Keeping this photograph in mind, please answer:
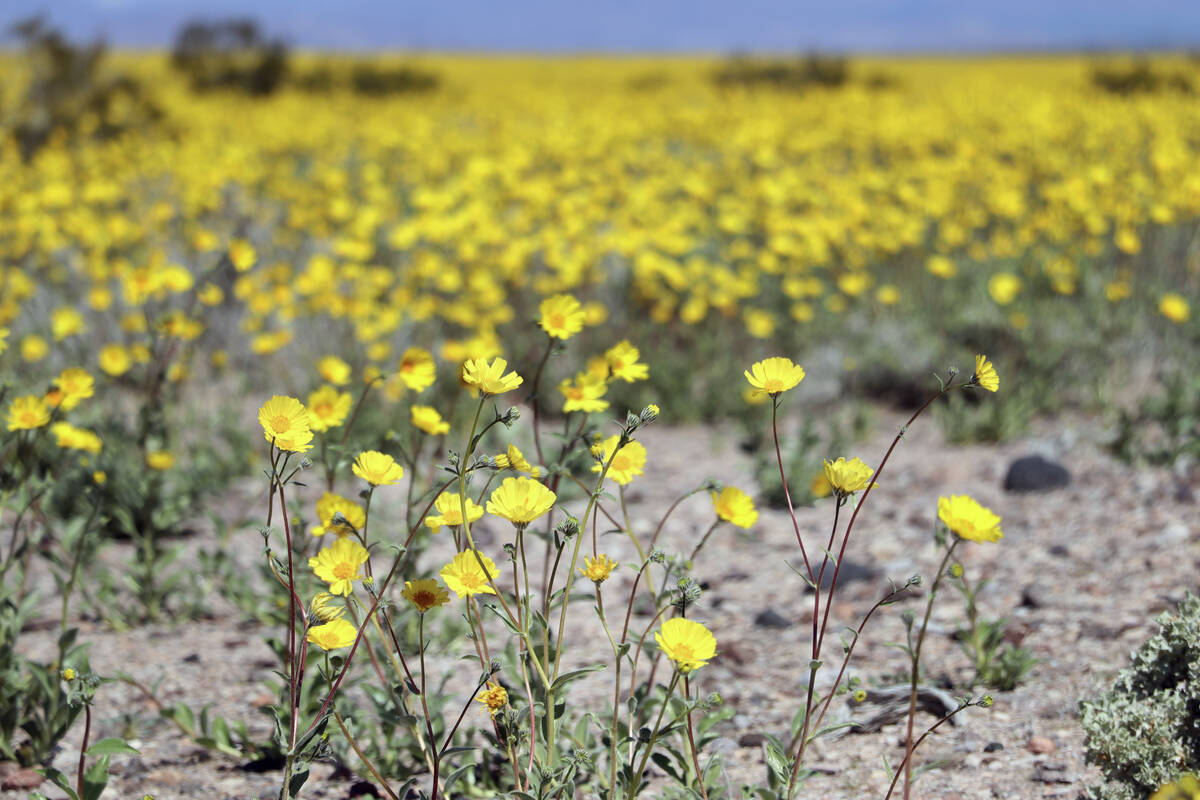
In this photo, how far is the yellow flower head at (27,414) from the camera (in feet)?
7.90

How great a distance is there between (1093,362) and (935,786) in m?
3.71

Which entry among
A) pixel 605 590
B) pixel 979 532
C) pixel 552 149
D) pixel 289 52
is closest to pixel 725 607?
pixel 605 590

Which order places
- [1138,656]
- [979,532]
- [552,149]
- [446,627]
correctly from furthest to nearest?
[552,149], [446,627], [1138,656], [979,532]

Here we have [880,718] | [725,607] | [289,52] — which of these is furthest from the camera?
[289,52]

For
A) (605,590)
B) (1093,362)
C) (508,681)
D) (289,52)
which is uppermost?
(289,52)

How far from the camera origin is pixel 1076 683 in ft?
8.14

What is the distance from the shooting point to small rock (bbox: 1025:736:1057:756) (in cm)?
220

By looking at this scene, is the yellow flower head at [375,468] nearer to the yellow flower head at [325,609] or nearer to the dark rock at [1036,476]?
the yellow flower head at [325,609]

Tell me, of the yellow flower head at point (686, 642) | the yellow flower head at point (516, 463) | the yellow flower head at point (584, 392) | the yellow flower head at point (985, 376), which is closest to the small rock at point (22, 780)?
the yellow flower head at point (516, 463)

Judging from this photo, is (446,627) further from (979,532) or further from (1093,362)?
(1093,362)

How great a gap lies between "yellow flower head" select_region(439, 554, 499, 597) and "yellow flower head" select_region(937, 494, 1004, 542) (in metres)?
0.78

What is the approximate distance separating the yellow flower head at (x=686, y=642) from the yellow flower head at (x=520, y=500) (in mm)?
291

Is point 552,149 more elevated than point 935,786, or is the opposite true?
point 552,149

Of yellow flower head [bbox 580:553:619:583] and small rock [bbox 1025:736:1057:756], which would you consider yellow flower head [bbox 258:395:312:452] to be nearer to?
yellow flower head [bbox 580:553:619:583]
